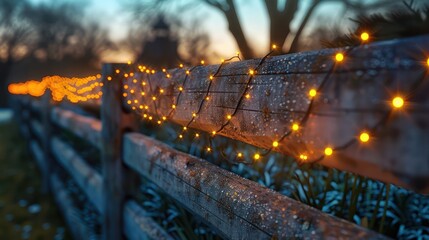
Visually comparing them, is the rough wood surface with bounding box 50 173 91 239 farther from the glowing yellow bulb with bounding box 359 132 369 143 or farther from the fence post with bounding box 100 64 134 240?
the glowing yellow bulb with bounding box 359 132 369 143

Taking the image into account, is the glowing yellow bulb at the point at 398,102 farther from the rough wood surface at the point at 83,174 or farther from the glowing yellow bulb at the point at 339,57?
the rough wood surface at the point at 83,174

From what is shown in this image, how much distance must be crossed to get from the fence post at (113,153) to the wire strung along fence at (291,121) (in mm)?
316

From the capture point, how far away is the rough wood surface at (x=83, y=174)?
3255mm

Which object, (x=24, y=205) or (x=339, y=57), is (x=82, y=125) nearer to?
(x=24, y=205)

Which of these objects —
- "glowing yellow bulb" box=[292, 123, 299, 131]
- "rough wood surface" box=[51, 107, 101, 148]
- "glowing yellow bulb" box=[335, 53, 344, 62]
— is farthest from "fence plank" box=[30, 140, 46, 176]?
"glowing yellow bulb" box=[335, 53, 344, 62]

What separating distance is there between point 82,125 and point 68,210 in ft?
2.95

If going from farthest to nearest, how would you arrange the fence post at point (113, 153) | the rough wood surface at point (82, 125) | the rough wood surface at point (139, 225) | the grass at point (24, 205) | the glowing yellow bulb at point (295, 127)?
the grass at point (24, 205), the rough wood surface at point (82, 125), the fence post at point (113, 153), the rough wood surface at point (139, 225), the glowing yellow bulb at point (295, 127)

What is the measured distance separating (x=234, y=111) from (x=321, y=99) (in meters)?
0.45

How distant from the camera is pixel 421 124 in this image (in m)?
0.75

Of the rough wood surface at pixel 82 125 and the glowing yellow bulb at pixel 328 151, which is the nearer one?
the glowing yellow bulb at pixel 328 151

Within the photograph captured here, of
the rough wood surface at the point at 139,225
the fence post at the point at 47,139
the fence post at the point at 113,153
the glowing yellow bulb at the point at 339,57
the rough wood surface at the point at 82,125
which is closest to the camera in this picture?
the glowing yellow bulb at the point at 339,57

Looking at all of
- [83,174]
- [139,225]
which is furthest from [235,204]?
[83,174]

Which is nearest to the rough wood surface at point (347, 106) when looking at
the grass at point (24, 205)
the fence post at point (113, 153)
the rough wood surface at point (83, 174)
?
the fence post at point (113, 153)

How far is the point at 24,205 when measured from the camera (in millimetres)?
4992
